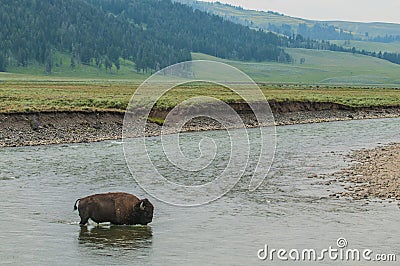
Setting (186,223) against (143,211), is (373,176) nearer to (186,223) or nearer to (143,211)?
(186,223)

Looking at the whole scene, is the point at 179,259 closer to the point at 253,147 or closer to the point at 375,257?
the point at 375,257

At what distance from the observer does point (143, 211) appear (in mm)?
20750

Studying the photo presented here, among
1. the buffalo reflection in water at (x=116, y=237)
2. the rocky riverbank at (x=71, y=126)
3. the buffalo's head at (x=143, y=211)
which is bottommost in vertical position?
the rocky riverbank at (x=71, y=126)

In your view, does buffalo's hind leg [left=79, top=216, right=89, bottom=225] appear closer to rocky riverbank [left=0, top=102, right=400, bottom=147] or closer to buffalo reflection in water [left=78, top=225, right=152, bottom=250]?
buffalo reflection in water [left=78, top=225, right=152, bottom=250]

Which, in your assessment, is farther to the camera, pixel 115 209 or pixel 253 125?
pixel 253 125

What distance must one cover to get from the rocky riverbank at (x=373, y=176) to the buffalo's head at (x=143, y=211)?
8.40 m

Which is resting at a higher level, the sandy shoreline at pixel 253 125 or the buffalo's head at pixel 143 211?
the buffalo's head at pixel 143 211

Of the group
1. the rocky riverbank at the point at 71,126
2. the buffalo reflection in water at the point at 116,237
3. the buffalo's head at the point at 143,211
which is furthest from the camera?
the rocky riverbank at the point at 71,126

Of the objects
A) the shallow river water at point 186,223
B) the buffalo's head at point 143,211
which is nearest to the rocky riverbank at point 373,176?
the shallow river water at point 186,223

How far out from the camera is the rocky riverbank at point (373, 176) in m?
25.9

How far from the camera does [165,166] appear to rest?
35.8m

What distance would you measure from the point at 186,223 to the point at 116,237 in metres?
2.77

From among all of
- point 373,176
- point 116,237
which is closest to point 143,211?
point 116,237

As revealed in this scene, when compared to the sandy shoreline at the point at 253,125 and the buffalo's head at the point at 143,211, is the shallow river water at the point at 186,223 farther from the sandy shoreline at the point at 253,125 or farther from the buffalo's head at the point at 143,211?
the sandy shoreline at the point at 253,125
